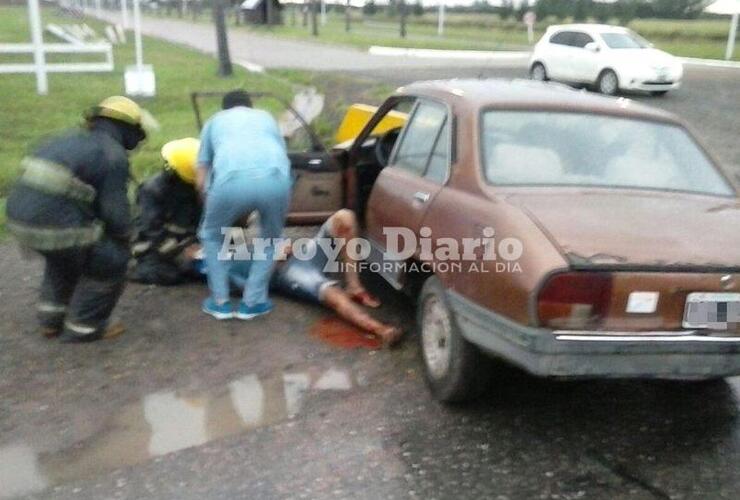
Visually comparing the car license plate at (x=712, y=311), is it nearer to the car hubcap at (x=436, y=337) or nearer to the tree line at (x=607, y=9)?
the car hubcap at (x=436, y=337)

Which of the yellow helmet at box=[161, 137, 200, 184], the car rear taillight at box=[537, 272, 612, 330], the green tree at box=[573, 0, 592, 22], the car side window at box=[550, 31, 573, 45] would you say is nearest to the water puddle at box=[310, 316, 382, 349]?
the yellow helmet at box=[161, 137, 200, 184]

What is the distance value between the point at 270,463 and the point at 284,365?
1155 mm

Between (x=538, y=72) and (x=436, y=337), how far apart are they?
17.0 meters

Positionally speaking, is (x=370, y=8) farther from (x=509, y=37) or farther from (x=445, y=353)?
(x=445, y=353)

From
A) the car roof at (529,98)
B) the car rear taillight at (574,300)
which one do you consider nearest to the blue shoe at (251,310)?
the car roof at (529,98)

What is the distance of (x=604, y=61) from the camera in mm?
17875

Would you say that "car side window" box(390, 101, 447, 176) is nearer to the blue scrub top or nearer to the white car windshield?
the blue scrub top

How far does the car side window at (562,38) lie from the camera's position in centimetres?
1927

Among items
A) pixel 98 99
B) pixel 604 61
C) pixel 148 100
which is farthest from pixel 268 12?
pixel 98 99

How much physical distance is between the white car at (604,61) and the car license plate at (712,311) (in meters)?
14.7

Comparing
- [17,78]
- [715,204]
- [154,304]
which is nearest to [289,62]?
[17,78]

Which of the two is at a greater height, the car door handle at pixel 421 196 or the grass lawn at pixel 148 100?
the car door handle at pixel 421 196

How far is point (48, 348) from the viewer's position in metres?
5.01

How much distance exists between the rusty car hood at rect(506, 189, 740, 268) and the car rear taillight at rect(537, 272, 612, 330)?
0.22 ft
